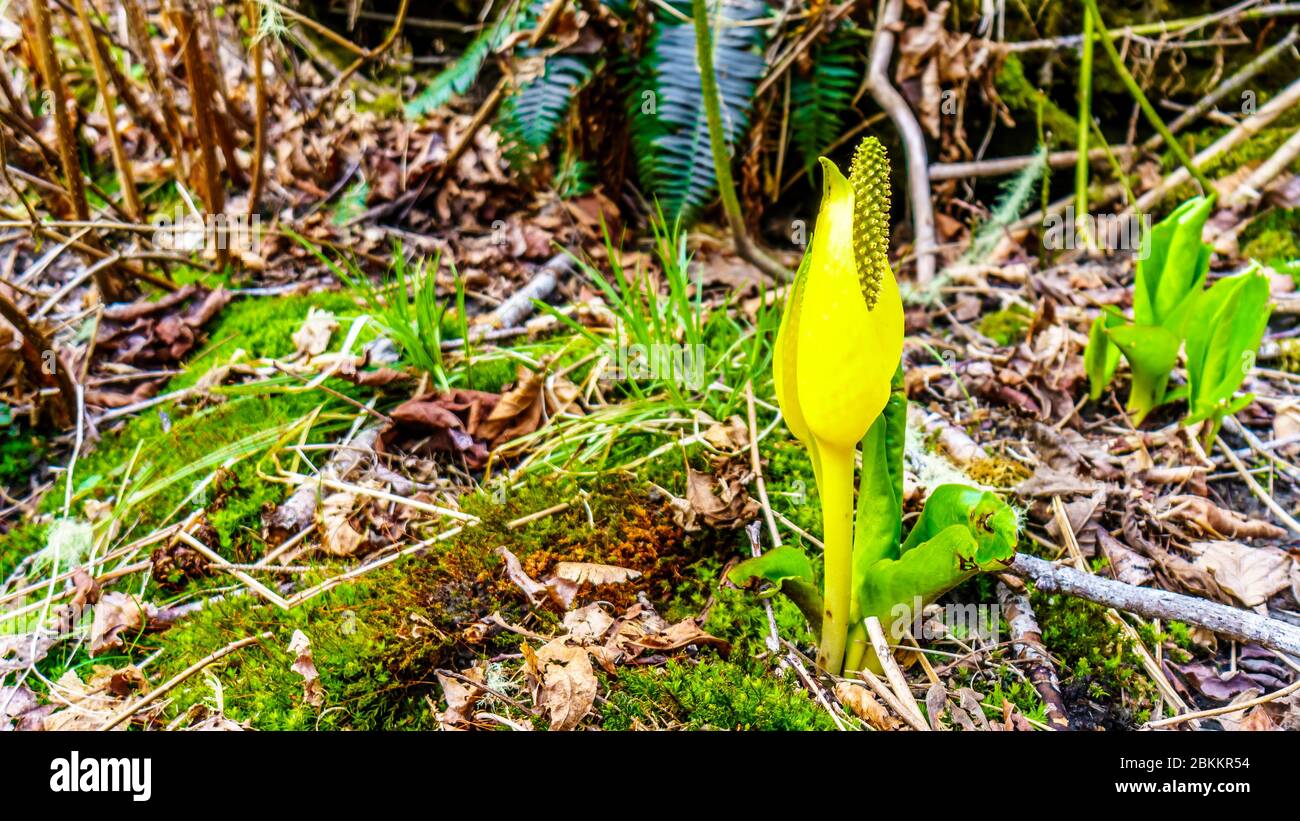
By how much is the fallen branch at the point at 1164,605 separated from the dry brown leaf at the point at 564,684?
0.91m

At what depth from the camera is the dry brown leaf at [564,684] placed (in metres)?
1.58

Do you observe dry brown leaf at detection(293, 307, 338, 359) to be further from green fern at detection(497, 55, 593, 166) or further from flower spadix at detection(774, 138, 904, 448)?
flower spadix at detection(774, 138, 904, 448)

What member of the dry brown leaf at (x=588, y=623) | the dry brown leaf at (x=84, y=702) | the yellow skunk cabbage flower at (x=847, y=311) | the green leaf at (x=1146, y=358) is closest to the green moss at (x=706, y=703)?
the dry brown leaf at (x=588, y=623)

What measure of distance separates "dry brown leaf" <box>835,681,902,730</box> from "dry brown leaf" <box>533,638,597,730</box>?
467 mm

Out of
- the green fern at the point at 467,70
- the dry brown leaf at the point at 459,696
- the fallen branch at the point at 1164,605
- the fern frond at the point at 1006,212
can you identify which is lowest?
the dry brown leaf at the point at 459,696

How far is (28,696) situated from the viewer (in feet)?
6.40

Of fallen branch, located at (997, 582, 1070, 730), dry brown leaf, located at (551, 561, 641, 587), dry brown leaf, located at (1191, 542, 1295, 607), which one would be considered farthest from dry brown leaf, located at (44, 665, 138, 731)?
dry brown leaf, located at (1191, 542, 1295, 607)

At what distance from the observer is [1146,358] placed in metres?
2.40

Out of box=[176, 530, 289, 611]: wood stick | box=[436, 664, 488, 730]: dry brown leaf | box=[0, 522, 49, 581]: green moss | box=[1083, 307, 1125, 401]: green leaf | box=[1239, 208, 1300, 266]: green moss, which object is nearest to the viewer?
box=[436, 664, 488, 730]: dry brown leaf

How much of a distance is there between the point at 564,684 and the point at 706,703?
267mm

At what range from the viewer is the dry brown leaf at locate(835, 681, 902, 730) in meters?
1.56

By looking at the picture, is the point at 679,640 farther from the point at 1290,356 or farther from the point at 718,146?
the point at 1290,356

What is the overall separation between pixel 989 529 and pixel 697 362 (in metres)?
1.24

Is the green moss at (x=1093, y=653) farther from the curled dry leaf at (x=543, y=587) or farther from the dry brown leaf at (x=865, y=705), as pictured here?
the curled dry leaf at (x=543, y=587)
